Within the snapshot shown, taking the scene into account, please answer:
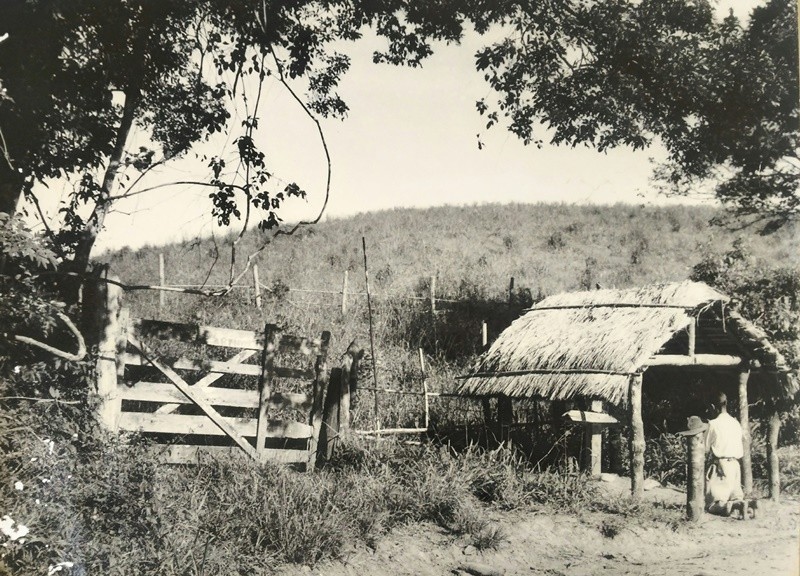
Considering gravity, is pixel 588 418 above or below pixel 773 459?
above

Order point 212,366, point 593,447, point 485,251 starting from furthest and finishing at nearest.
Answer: point 485,251
point 593,447
point 212,366

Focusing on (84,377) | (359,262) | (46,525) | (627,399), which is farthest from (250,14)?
(359,262)

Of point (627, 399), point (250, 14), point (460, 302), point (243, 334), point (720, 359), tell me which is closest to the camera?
point (250, 14)

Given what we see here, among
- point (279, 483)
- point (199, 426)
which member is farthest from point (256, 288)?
point (279, 483)

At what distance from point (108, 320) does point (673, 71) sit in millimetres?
7199

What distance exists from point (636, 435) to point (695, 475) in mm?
852

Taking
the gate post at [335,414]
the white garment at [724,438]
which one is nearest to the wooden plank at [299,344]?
the gate post at [335,414]

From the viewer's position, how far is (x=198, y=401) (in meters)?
7.77

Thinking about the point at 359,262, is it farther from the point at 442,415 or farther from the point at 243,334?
the point at 243,334

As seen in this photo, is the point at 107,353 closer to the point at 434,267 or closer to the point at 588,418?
the point at 588,418

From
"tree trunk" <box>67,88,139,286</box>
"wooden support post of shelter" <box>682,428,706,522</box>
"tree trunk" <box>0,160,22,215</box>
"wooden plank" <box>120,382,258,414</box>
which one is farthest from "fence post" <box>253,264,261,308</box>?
"wooden support post of shelter" <box>682,428,706,522</box>

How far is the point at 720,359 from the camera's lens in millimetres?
10305

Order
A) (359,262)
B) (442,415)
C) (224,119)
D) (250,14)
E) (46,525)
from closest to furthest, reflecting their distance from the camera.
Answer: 1. (46,525)
2. (250,14)
3. (224,119)
4. (442,415)
5. (359,262)

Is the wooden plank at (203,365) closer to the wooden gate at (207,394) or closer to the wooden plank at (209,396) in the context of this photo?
the wooden gate at (207,394)
